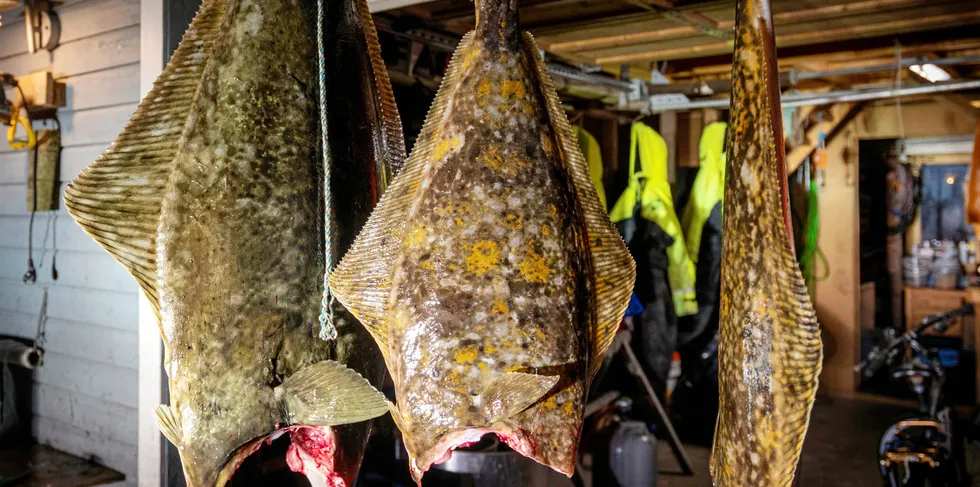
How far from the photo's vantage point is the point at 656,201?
5.21m

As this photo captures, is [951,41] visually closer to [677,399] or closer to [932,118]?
[932,118]

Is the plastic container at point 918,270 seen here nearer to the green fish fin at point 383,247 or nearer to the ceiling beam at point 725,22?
the ceiling beam at point 725,22

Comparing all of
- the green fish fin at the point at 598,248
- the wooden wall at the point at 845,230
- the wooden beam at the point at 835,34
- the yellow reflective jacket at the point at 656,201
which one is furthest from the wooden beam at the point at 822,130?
the green fish fin at the point at 598,248

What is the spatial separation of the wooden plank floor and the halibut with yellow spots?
3.36m

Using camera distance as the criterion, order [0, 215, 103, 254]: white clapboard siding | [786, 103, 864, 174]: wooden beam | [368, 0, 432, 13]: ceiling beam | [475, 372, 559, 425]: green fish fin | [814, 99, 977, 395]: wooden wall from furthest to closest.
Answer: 1. [814, 99, 977, 395]: wooden wall
2. [786, 103, 864, 174]: wooden beam
3. [0, 215, 103, 254]: white clapboard siding
4. [368, 0, 432, 13]: ceiling beam
5. [475, 372, 559, 425]: green fish fin

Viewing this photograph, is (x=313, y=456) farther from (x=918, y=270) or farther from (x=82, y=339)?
(x=918, y=270)

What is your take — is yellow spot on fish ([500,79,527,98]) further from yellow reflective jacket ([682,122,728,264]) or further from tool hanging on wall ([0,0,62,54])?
yellow reflective jacket ([682,122,728,264])

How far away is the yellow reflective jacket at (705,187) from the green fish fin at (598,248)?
171 inches

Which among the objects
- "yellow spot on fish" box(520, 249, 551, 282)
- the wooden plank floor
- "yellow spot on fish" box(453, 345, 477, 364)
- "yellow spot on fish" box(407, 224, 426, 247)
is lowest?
the wooden plank floor

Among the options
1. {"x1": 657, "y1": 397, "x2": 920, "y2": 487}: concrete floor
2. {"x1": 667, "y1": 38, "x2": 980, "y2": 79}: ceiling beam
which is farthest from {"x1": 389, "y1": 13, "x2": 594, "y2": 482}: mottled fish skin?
{"x1": 667, "y1": 38, "x2": 980, "y2": 79}: ceiling beam

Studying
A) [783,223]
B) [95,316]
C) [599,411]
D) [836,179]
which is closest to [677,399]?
[599,411]

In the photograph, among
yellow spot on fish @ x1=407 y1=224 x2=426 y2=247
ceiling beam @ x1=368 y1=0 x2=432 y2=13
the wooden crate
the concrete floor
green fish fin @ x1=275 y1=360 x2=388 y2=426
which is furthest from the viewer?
the wooden crate

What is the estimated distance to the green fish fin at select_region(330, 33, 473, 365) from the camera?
1.01 metres

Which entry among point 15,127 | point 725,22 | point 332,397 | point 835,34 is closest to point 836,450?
point 835,34
